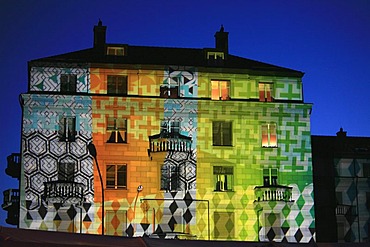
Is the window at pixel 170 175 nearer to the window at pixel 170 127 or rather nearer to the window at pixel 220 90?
the window at pixel 170 127

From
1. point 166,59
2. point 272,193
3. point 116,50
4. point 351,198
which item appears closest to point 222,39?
point 166,59

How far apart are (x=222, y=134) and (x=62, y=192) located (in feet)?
36.1

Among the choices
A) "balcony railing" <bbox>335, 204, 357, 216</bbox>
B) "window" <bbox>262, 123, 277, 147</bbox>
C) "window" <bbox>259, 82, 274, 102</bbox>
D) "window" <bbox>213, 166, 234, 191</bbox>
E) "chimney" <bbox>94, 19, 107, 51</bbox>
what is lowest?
"balcony railing" <bbox>335, 204, 357, 216</bbox>

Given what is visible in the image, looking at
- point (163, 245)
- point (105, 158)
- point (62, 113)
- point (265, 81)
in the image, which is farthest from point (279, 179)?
point (163, 245)

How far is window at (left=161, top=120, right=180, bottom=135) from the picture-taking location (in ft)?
156

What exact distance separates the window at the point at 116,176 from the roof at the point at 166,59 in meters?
6.89

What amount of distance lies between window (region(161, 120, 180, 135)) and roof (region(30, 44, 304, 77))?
13.3ft

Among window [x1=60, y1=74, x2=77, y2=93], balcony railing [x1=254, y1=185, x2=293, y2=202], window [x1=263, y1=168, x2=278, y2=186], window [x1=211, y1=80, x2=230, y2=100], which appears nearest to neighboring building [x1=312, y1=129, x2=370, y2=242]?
window [x1=263, y1=168, x2=278, y2=186]

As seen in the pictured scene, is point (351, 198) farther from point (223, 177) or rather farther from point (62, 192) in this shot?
point (62, 192)

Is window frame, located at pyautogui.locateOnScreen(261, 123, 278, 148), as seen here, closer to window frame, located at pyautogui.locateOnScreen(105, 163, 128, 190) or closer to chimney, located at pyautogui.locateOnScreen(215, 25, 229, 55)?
Result: chimney, located at pyautogui.locateOnScreen(215, 25, 229, 55)

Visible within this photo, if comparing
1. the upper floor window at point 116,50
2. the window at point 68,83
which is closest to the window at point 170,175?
the window at point 68,83

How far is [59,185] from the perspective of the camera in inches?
1778

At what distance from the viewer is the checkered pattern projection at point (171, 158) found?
45688 mm

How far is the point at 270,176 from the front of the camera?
158ft
